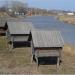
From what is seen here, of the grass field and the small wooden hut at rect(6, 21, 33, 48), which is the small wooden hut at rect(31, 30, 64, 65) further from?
the small wooden hut at rect(6, 21, 33, 48)

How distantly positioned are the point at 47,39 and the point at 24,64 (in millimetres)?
2773

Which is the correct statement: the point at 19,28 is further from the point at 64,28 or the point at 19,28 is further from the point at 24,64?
the point at 64,28

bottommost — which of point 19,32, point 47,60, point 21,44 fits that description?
point 21,44

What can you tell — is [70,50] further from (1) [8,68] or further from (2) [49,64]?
(1) [8,68]

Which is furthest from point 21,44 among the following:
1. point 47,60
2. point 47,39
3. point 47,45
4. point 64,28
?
point 64,28

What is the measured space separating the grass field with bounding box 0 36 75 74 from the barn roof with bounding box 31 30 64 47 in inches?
70.7

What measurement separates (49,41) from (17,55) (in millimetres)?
5498

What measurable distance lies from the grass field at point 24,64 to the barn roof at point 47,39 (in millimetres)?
1797

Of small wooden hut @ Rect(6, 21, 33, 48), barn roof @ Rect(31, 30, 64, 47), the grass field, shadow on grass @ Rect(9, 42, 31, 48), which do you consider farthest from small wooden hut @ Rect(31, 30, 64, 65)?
shadow on grass @ Rect(9, 42, 31, 48)

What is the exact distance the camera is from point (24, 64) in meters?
23.1

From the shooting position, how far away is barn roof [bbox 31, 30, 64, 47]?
72.2 ft

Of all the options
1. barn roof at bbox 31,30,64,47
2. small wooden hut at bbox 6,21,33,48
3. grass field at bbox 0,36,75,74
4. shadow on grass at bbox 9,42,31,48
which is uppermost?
barn roof at bbox 31,30,64,47

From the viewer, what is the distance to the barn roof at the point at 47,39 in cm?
2200

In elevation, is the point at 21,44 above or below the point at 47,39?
below
